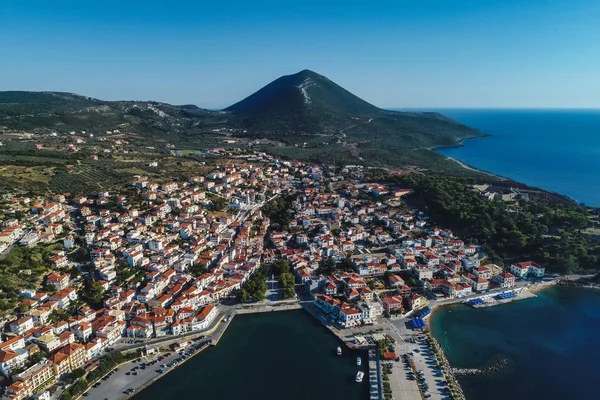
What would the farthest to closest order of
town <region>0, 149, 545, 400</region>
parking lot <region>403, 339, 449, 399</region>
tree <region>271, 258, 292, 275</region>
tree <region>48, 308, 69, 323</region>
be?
tree <region>271, 258, 292, 275</region> < tree <region>48, 308, 69, 323</region> < town <region>0, 149, 545, 400</region> < parking lot <region>403, 339, 449, 399</region>

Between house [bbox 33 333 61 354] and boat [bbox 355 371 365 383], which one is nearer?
boat [bbox 355 371 365 383]

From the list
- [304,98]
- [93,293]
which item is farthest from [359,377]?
[304,98]

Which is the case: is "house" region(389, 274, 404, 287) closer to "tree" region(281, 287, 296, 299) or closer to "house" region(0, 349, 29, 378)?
"tree" region(281, 287, 296, 299)

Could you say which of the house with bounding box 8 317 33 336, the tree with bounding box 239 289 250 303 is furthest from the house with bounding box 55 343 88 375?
the tree with bounding box 239 289 250 303

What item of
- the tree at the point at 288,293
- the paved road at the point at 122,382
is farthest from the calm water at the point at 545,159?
the paved road at the point at 122,382

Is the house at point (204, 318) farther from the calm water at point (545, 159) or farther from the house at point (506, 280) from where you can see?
the calm water at point (545, 159)

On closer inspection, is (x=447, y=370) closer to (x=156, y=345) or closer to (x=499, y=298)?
(x=499, y=298)
